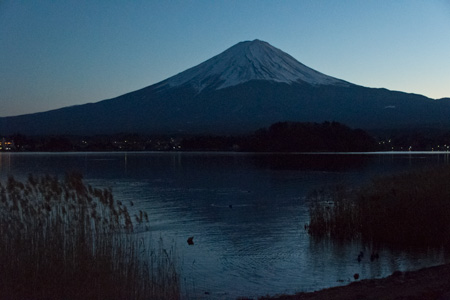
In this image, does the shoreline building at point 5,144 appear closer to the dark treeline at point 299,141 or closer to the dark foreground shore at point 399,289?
the dark treeline at point 299,141

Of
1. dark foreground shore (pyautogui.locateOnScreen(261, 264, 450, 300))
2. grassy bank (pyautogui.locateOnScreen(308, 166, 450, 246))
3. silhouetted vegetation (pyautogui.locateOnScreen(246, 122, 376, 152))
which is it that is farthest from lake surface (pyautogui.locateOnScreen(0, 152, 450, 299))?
silhouetted vegetation (pyautogui.locateOnScreen(246, 122, 376, 152))

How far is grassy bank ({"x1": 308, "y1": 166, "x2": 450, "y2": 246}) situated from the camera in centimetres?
1276

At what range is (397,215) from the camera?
13.4 meters

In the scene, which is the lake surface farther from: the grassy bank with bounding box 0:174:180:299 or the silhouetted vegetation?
the silhouetted vegetation

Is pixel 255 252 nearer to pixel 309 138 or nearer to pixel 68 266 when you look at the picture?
pixel 68 266

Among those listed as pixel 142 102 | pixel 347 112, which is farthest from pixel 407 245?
pixel 142 102

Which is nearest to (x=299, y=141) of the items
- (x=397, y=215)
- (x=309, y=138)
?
(x=309, y=138)

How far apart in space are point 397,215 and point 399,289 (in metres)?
5.52

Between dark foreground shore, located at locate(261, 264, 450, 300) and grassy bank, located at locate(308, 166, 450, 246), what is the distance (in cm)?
306

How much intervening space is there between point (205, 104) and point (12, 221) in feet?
393

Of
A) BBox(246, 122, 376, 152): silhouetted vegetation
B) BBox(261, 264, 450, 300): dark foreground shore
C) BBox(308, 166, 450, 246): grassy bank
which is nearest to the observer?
BBox(261, 264, 450, 300): dark foreground shore

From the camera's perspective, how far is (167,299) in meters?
8.40

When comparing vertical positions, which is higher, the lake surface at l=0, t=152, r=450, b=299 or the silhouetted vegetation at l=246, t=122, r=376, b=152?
the silhouetted vegetation at l=246, t=122, r=376, b=152

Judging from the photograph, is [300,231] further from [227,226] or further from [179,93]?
[179,93]
